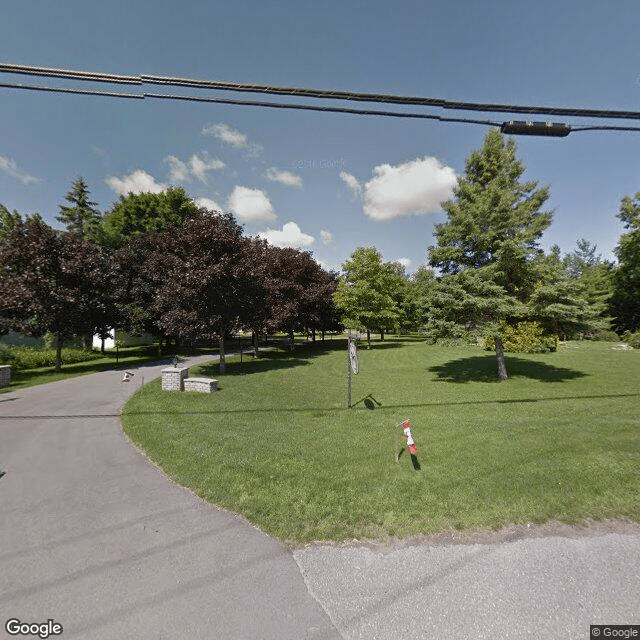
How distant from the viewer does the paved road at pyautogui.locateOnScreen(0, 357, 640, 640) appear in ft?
10.0

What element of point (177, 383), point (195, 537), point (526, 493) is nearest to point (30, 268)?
point (177, 383)

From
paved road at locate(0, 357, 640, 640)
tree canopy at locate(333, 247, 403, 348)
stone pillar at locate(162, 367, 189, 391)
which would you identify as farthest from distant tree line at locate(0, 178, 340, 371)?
paved road at locate(0, 357, 640, 640)

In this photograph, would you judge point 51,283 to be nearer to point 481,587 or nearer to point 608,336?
point 481,587

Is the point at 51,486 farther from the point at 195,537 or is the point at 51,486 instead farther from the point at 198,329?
the point at 198,329

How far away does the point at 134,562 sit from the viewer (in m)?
3.85

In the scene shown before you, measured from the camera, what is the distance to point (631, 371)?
1705cm

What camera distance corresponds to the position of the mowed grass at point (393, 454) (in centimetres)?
483

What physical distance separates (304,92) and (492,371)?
1886cm

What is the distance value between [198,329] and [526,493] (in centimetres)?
1694

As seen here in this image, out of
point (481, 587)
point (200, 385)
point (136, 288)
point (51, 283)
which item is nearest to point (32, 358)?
point (51, 283)

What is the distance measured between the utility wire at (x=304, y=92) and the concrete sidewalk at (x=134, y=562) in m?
6.23

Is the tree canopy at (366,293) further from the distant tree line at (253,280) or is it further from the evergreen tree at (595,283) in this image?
the evergreen tree at (595,283)

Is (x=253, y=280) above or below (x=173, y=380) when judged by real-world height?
above

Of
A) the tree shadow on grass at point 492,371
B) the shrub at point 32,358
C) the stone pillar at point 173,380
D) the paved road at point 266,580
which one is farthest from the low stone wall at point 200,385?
the shrub at point 32,358
